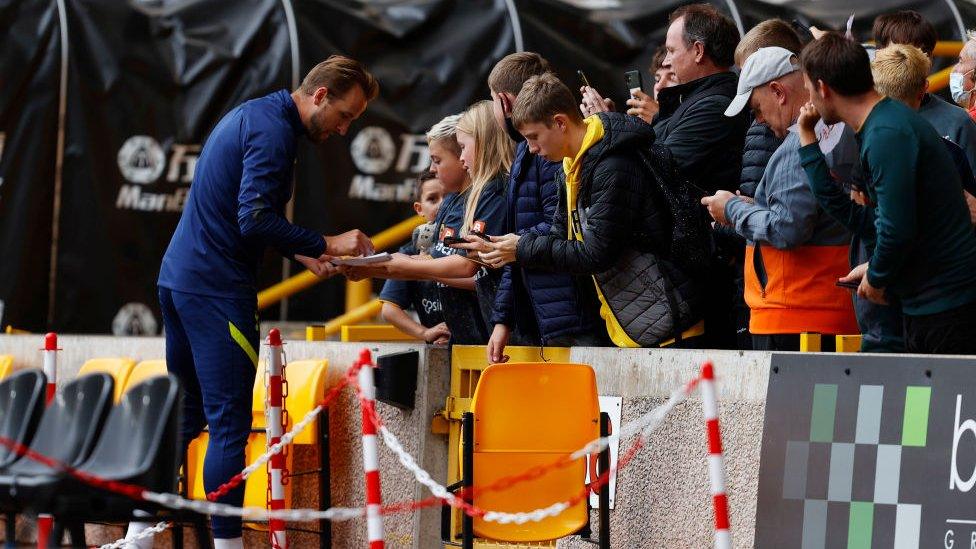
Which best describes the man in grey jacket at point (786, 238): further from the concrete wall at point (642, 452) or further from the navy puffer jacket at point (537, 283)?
the navy puffer jacket at point (537, 283)

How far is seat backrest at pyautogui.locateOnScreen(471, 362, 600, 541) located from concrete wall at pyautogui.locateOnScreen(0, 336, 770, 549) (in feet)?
0.98

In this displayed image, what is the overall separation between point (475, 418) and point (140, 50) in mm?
5716

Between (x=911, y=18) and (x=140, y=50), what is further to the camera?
(x=140, y=50)

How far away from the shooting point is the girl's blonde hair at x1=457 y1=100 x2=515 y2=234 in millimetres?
7469

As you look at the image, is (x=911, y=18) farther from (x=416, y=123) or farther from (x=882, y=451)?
(x=416, y=123)

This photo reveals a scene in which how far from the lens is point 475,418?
645 centimetres

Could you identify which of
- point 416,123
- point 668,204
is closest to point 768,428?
point 668,204

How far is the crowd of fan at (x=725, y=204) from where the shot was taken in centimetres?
554

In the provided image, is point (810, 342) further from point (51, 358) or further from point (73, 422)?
point (51, 358)

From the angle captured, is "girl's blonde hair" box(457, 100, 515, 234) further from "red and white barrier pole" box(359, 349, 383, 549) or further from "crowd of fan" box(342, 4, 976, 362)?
"red and white barrier pole" box(359, 349, 383, 549)

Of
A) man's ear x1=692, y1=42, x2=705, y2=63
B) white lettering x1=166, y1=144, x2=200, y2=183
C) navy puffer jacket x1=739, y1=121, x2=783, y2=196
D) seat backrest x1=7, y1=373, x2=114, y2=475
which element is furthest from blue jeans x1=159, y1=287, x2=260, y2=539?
white lettering x1=166, y1=144, x2=200, y2=183

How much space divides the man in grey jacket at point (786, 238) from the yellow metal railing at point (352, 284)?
524 centimetres

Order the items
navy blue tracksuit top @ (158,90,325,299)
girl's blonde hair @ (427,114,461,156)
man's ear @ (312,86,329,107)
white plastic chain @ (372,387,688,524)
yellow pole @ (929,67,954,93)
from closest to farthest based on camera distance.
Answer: white plastic chain @ (372,387,688,524), navy blue tracksuit top @ (158,90,325,299), man's ear @ (312,86,329,107), girl's blonde hair @ (427,114,461,156), yellow pole @ (929,67,954,93)

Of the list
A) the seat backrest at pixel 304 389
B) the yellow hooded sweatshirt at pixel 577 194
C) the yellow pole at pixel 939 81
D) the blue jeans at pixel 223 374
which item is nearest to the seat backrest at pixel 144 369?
the seat backrest at pixel 304 389
